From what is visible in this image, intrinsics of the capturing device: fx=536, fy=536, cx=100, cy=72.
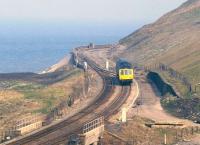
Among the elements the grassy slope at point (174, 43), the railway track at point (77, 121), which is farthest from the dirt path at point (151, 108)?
Result: the grassy slope at point (174, 43)

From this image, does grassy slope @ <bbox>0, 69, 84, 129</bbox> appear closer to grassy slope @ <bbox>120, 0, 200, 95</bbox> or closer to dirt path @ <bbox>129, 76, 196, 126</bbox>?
dirt path @ <bbox>129, 76, 196, 126</bbox>

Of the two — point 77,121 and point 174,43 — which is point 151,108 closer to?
point 77,121

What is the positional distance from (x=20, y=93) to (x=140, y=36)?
332 ft

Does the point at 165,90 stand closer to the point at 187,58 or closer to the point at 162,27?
the point at 187,58

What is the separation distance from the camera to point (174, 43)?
14212 cm

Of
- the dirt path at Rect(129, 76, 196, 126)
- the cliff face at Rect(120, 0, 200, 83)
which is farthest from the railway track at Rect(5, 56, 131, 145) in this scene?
the cliff face at Rect(120, 0, 200, 83)

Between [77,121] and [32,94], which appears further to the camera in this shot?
[32,94]

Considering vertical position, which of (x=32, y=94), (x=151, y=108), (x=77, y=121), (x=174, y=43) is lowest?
(x=77, y=121)

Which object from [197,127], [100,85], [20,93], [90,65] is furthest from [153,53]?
[197,127]

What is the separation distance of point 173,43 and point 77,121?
8066 centimetres

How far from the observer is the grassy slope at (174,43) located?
357 ft

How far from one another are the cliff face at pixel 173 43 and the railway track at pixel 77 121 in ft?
57.0

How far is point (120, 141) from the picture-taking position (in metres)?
59.0

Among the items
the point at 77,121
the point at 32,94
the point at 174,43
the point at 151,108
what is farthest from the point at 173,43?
the point at 77,121
